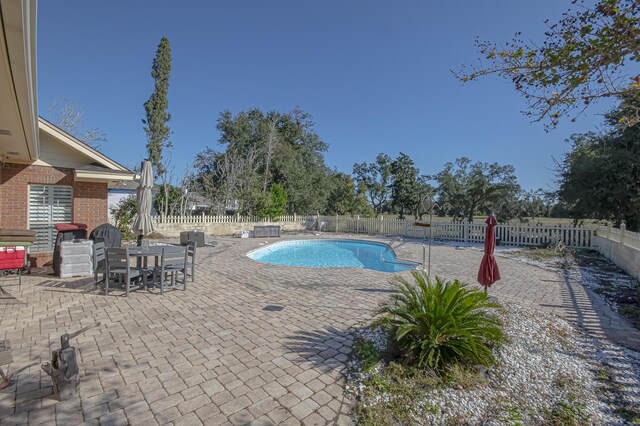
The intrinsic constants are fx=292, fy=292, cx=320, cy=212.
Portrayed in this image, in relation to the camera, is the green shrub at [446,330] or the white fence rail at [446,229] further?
the white fence rail at [446,229]

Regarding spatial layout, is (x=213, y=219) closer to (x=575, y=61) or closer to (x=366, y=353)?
(x=366, y=353)

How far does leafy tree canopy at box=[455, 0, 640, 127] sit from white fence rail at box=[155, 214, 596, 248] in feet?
22.3

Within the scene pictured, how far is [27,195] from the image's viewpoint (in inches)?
292

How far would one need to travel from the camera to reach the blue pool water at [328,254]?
39.6 ft

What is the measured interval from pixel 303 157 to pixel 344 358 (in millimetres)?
28298

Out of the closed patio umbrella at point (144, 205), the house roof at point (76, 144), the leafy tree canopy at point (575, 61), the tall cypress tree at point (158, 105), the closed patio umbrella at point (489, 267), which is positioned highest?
the tall cypress tree at point (158, 105)

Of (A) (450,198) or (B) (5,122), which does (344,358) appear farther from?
(A) (450,198)

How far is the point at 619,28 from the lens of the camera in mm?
1910

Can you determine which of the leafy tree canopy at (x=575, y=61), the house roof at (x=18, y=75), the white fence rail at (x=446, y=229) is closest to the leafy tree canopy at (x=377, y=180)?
the white fence rail at (x=446, y=229)

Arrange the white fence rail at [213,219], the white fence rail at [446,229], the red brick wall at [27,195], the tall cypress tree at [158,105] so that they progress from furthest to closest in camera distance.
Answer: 1. the tall cypress tree at [158,105]
2. the white fence rail at [213,219]
3. the white fence rail at [446,229]
4. the red brick wall at [27,195]

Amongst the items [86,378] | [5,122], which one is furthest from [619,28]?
[5,122]

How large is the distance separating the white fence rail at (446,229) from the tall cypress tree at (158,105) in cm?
720

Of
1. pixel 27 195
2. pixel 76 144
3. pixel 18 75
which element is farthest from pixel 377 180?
pixel 18 75

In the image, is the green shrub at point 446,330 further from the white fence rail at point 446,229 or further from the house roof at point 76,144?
the house roof at point 76,144
